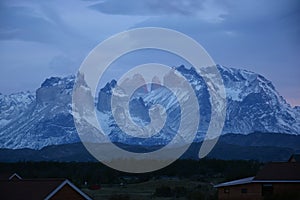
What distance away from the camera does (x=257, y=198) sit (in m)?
48.0

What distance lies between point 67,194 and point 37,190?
1.65 m

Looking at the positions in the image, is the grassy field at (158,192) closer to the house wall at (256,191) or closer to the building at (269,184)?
the house wall at (256,191)

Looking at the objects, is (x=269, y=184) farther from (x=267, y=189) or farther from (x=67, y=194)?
(x=67, y=194)

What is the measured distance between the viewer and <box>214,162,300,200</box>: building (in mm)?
46438

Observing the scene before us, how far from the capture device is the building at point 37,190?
1090 inches

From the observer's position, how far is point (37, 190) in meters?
28.0

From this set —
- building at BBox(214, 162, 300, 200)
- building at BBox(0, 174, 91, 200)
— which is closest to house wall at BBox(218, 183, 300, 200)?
building at BBox(214, 162, 300, 200)

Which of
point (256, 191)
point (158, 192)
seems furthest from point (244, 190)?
point (158, 192)

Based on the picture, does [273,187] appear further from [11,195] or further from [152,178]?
[152,178]

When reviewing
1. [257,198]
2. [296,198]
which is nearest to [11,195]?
[296,198]

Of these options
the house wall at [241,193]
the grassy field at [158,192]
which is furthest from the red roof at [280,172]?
the grassy field at [158,192]

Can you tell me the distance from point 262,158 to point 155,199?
13681 centimetres

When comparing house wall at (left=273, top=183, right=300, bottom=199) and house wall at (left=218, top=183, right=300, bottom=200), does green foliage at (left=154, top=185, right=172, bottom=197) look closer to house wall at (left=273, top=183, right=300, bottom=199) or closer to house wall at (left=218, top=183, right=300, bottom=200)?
house wall at (left=218, top=183, right=300, bottom=200)

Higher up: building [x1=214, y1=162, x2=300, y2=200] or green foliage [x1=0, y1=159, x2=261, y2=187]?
green foliage [x1=0, y1=159, x2=261, y2=187]
